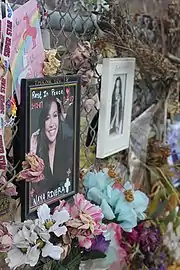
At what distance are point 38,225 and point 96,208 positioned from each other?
0.10 meters

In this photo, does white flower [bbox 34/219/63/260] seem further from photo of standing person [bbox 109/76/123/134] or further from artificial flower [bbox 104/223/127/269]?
photo of standing person [bbox 109/76/123/134]

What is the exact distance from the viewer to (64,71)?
0.78 metres

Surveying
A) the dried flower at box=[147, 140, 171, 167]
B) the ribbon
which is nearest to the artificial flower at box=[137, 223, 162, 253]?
the dried flower at box=[147, 140, 171, 167]

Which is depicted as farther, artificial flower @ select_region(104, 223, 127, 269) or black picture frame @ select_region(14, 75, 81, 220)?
artificial flower @ select_region(104, 223, 127, 269)

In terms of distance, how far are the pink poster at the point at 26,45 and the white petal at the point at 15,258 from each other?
192mm

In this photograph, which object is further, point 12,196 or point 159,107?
point 159,107

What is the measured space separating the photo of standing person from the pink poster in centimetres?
26

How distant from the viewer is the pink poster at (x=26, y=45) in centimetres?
65

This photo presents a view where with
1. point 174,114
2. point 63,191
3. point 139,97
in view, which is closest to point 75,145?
point 63,191

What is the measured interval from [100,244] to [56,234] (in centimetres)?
13

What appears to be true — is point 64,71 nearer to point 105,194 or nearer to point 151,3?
point 105,194

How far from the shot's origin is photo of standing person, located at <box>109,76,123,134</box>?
0.95 m

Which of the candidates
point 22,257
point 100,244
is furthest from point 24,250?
point 100,244

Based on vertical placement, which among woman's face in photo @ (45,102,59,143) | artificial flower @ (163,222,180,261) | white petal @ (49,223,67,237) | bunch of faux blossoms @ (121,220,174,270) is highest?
woman's face in photo @ (45,102,59,143)
